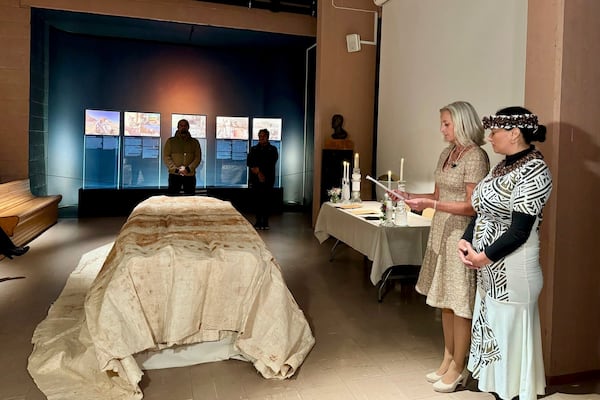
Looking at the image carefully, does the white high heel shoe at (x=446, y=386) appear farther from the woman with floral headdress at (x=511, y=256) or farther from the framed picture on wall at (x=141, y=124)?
the framed picture on wall at (x=141, y=124)

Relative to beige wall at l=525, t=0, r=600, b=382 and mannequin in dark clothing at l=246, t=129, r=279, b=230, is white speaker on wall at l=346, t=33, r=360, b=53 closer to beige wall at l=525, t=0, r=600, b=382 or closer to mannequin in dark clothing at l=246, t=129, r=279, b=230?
mannequin in dark clothing at l=246, t=129, r=279, b=230

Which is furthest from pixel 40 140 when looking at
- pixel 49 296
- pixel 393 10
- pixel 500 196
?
pixel 500 196

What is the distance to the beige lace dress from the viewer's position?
2.23m

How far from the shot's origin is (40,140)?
7.35 meters

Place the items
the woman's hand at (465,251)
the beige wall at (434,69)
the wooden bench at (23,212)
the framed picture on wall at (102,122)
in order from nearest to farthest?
the woman's hand at (465,251) < the beige wall at (434,69) < the wooden bench at (23,212) < the framed picture on wall at (102,122)

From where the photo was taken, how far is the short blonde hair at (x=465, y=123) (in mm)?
2258

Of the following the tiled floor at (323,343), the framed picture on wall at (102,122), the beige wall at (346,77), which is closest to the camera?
the tiled floor at (323,343)

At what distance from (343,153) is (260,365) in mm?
4559

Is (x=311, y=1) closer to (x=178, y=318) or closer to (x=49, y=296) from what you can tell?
(x=49, y=296)

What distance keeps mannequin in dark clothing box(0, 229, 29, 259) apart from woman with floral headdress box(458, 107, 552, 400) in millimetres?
4530

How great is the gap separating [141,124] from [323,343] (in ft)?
22.2

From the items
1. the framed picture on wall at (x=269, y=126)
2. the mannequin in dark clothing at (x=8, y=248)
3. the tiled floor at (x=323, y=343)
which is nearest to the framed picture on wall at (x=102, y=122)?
the framed picture on wall at (x=269, y=126)

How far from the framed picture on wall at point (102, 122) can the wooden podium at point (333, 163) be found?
4076mm

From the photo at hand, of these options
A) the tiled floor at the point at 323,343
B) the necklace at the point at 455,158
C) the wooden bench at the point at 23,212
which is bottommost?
the tiled floor at the point at 323,343
